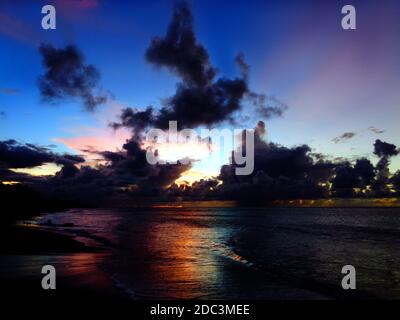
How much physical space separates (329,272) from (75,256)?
18878mm

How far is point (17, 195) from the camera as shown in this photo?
180 metres

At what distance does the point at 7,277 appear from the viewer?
1855 centimetres

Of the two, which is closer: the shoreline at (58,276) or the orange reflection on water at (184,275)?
the shoreline at (58,276)

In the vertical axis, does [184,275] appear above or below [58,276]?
below

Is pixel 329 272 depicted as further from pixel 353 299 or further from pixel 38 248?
pixel 38 248

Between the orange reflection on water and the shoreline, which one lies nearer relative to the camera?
the shoreline

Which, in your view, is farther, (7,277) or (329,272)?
(329,272)

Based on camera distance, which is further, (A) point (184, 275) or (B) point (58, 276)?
(A) point (184, 275)
